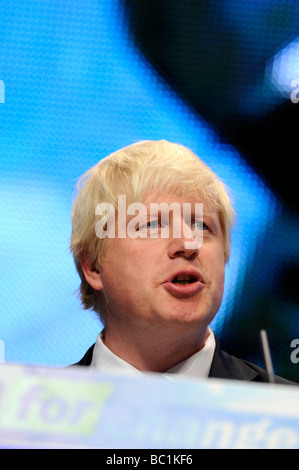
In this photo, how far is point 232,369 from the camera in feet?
4.28

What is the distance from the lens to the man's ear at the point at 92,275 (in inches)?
54.1

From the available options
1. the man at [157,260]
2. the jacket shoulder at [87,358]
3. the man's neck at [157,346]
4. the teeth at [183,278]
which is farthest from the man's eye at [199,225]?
the jacket shoulder at [87,358]

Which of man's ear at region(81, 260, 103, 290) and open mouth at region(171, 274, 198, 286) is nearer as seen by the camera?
open mouth at region(171, 274, 198, 286)

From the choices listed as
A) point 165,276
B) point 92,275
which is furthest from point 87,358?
point 165,276

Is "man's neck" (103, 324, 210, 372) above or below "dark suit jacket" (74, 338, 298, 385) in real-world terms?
above

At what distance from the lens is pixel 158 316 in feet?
4.04

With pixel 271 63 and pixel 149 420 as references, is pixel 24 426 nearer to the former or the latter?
pixel 149 420

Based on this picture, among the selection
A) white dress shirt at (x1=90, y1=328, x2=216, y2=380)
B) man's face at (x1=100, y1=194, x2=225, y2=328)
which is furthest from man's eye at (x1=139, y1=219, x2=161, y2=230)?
white dress shirt at (x1=90, y1=328, x2=216, y2=380)

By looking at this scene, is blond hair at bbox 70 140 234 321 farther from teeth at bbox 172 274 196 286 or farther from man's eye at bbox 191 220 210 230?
teeth at bbox 172 274 196 286

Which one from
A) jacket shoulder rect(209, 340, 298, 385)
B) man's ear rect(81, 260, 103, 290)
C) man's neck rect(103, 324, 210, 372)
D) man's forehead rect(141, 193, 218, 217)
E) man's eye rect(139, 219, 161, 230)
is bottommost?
jacket shoulder rect(209, 340, 298, 385)

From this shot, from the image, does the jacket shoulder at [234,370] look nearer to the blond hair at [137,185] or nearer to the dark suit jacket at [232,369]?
the dark suit jacket at [232,369]

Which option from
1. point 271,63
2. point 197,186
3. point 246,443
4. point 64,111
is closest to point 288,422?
point 246,443

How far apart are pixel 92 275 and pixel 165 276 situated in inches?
9.1

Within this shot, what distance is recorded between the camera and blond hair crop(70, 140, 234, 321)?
130 cm
